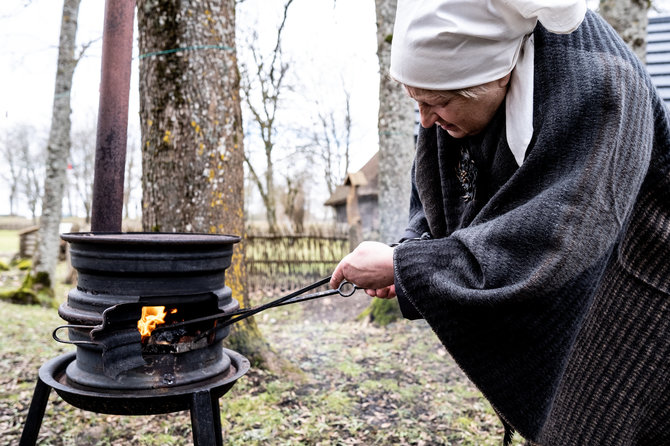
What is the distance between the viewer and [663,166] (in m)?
1.54

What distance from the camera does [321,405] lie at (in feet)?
13.0

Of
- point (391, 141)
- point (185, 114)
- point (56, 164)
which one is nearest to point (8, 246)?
point (56, 164)

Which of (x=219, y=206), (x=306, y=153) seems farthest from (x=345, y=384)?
(x=306, y=153)

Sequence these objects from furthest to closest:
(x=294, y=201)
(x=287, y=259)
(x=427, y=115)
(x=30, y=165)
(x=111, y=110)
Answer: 1. (x=30, y=165)
2. (x=294, y=201)
3. (x=287, y=259)
4. (x=111, y=110)
5. (x=427, y=115)

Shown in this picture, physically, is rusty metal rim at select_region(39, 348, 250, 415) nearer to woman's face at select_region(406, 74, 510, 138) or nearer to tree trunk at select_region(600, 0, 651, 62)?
woman's face at select_region(406, 74, 510, 138)

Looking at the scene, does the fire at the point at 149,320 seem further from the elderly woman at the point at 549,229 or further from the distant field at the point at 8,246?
the distant field at the point at 8,246

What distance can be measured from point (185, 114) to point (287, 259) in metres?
7.76

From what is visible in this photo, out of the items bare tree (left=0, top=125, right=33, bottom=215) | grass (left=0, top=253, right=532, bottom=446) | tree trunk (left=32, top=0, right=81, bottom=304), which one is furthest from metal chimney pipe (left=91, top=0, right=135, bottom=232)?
bare tree (left=0, top=125, right=33, bottom=215)

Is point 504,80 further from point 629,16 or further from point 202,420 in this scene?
point 629,16

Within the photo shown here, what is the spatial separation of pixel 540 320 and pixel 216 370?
152 cm

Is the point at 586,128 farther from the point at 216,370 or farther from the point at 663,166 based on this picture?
the point at 216,370

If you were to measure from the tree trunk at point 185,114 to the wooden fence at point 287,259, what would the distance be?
706 centimetres

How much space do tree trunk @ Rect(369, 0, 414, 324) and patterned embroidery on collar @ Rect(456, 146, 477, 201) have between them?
16.7 ft

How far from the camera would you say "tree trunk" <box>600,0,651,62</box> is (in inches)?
179
